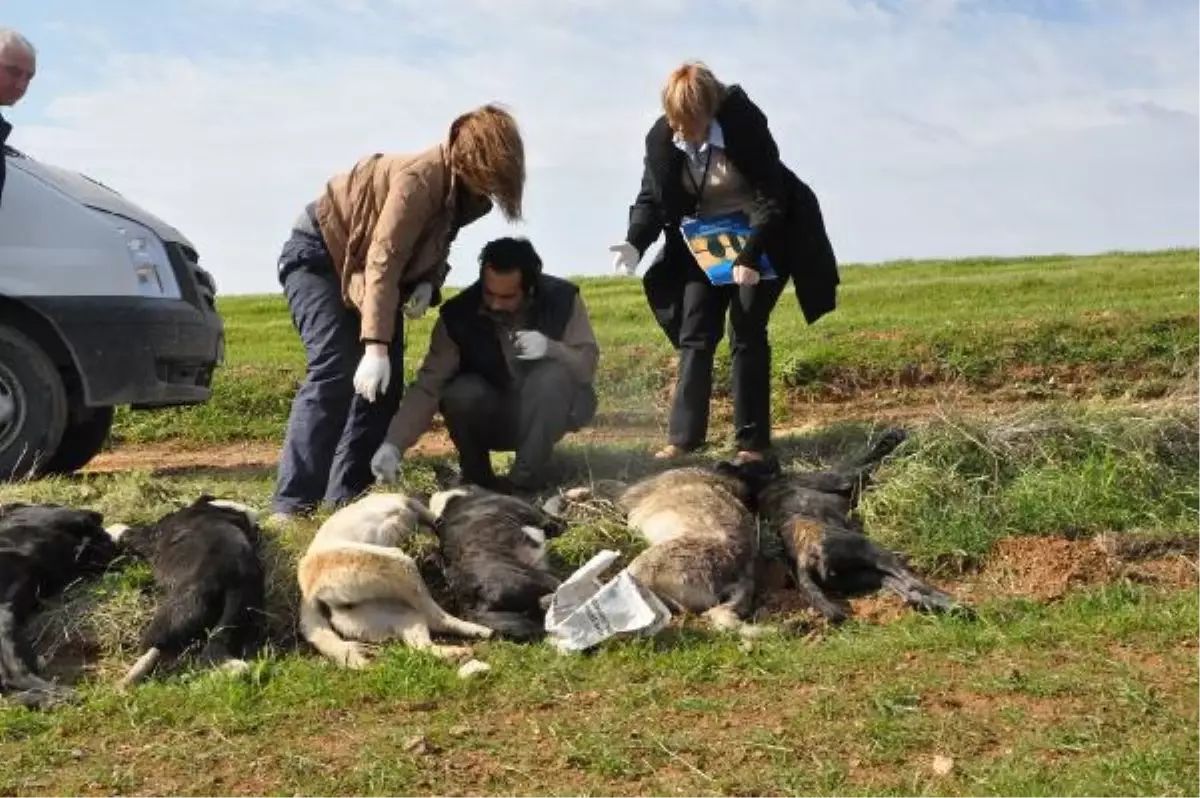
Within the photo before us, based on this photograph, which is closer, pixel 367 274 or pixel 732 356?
pixel 367 274

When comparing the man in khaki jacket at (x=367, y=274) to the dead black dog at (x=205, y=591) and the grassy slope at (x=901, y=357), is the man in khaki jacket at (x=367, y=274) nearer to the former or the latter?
the dead black dog at (x=205, y=591)

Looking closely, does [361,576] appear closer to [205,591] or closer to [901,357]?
[205,591]

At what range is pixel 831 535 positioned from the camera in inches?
215

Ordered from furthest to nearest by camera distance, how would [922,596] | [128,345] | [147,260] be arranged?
1. [147,260]
2. [128,345]
3. [922,596]

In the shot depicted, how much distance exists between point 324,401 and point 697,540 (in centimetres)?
201

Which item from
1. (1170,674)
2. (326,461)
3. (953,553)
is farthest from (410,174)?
(1170,674)

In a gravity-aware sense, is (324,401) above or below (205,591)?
above

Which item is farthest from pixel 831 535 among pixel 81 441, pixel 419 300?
pixel 81 441

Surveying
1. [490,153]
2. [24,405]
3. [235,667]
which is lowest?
[235,667]

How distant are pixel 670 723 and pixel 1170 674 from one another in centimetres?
157

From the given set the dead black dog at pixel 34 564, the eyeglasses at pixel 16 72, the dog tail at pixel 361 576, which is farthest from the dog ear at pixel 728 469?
the eyeglasses at pixel 16 72

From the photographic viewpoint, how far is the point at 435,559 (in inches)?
225

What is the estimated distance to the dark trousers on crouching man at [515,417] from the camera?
6629 mm

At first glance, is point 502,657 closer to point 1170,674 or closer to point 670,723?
point 670,723
